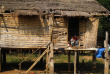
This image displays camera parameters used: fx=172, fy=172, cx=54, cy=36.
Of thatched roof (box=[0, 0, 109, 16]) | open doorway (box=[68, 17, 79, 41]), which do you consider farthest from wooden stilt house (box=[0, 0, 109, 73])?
open doorway (box=[68, 17, 79, 41])

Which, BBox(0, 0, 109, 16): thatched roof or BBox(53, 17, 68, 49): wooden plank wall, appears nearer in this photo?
BBox(0, 0, 109, 16): thatched roof

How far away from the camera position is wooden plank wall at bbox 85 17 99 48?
11898 mm

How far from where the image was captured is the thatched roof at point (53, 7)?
37.5 ft

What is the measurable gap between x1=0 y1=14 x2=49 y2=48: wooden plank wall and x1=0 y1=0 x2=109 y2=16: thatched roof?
72 centimetres

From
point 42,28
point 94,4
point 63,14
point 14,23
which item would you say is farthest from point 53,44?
point 94,4

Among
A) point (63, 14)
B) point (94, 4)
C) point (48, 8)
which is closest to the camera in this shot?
point (63, 14)

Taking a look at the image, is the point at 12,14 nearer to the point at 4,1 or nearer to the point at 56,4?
the point at 4,1

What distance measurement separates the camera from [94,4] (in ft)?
42.4

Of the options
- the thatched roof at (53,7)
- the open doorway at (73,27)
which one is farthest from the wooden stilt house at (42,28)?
the open doorway at (73,27)

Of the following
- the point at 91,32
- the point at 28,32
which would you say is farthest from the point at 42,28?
the point at 91,32

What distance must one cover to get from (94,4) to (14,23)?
606cm

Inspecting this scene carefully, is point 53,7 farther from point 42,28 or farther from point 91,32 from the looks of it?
point 91,32

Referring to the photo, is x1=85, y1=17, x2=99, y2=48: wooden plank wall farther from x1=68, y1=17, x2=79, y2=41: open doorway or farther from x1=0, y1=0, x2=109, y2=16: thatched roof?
x1=68, y1=17, x2=79, y2=41: open doorway

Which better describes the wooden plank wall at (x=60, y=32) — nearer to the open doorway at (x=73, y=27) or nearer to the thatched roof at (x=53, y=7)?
the thatched roof at (x=53, y=7)
